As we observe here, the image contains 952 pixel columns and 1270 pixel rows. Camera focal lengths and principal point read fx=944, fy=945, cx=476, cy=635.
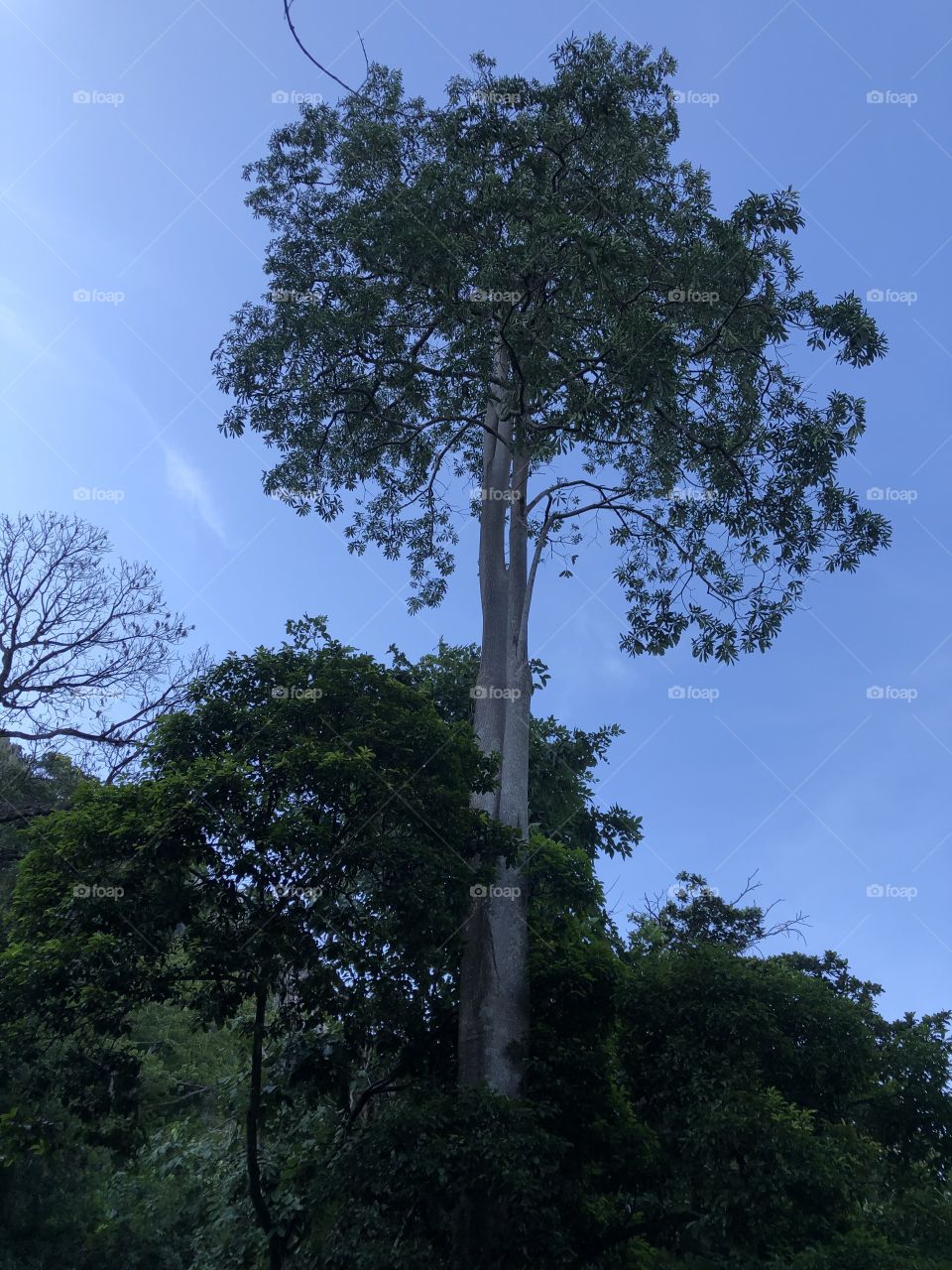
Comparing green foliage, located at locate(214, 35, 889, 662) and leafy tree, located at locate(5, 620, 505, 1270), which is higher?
green foliage, located at locate(214, 35, 889, 662)

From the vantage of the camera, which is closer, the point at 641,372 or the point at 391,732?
the point at 391,732

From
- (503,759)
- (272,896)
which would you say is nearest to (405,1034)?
(272,896)

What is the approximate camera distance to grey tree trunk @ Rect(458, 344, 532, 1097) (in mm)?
9289

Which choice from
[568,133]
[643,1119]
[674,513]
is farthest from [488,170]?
[643,1119]

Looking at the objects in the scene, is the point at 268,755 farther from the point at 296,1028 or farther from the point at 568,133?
the point at 568,133

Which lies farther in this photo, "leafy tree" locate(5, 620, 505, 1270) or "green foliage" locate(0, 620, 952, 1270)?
"leafy tree" locate(5, 620, 505, 1270)

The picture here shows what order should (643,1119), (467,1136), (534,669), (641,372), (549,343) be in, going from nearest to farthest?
1. (467,1136)
2. (643,1119)
3. (641,372)
4. (549,343)
5. (534,669)

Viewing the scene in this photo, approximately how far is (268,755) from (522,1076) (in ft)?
13.0

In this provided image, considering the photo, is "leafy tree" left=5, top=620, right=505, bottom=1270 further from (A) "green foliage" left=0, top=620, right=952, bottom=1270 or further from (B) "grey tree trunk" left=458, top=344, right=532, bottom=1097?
(B) "grey tree trunk" left=458, top=344, right=532, bottom=1097

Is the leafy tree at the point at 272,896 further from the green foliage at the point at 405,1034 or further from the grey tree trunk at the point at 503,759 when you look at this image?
the grey tree trunk at the point at 503,759

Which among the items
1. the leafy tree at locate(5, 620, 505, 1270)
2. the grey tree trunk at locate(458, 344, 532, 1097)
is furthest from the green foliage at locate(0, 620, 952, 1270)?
the grey tree trunk at locate(458, 344, 532, 1097)

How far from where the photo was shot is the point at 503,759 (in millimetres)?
11141

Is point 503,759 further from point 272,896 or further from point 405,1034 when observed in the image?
point 272,896

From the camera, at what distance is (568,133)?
1295 cm
